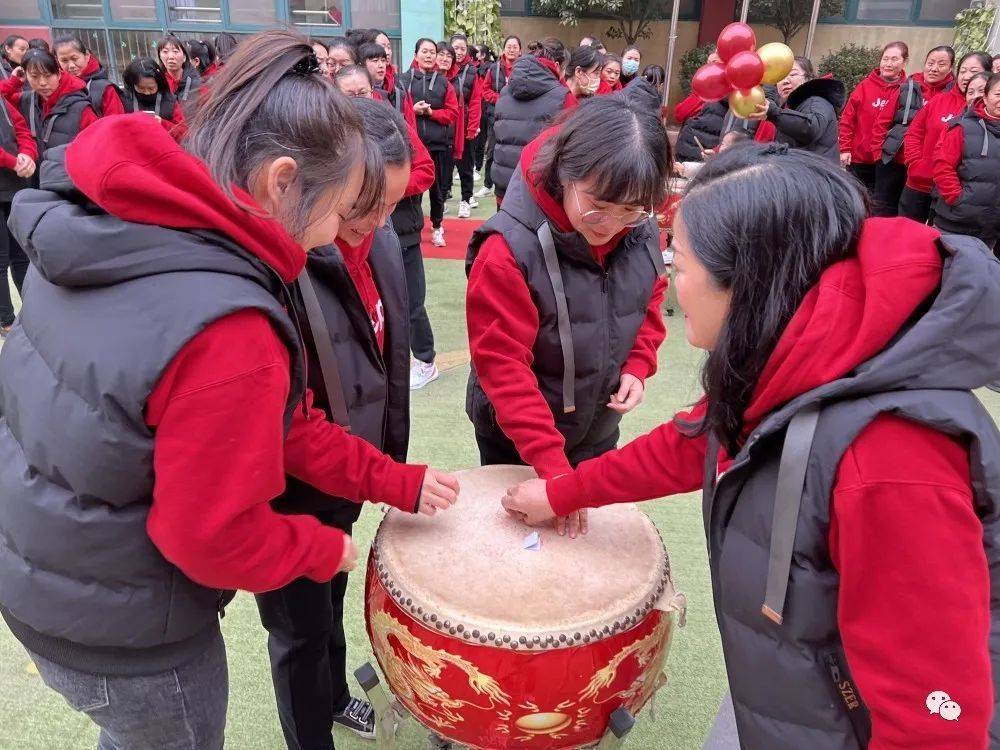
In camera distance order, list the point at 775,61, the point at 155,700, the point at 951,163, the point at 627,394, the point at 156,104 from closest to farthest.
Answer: the point at 155,700 < the point at 627,394 < the point at 775,61 < the point at 951,163 < the point at 156,104

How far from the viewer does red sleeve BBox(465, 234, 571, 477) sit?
1.54 meters

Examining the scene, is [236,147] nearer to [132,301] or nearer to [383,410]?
[132,301]

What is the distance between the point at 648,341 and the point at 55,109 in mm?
4243

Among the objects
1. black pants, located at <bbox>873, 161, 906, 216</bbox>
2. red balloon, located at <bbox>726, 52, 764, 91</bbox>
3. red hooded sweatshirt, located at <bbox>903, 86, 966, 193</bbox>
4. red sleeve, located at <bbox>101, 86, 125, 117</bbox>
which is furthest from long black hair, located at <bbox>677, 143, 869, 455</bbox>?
black pants, located at <bbox>873, 161, 906, 216</bbox>

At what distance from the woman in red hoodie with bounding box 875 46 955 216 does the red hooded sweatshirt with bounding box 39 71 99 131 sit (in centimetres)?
551

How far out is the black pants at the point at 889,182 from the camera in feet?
19.4

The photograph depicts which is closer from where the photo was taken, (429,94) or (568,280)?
(568,280)

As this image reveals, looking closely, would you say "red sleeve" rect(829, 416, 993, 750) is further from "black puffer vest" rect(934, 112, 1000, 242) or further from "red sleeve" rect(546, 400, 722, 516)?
"black puffer vest" rect(934, 112, 1000, 242)

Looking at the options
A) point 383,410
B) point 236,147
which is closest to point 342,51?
point 383,410

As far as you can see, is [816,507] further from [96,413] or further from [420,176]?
[420,176]

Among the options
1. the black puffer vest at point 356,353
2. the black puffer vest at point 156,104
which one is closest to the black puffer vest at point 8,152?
the black puffer vest at point 156,104

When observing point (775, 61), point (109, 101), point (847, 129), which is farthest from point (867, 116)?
point (109, 101)

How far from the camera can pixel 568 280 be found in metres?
1.63

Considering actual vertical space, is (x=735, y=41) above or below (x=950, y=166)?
above
